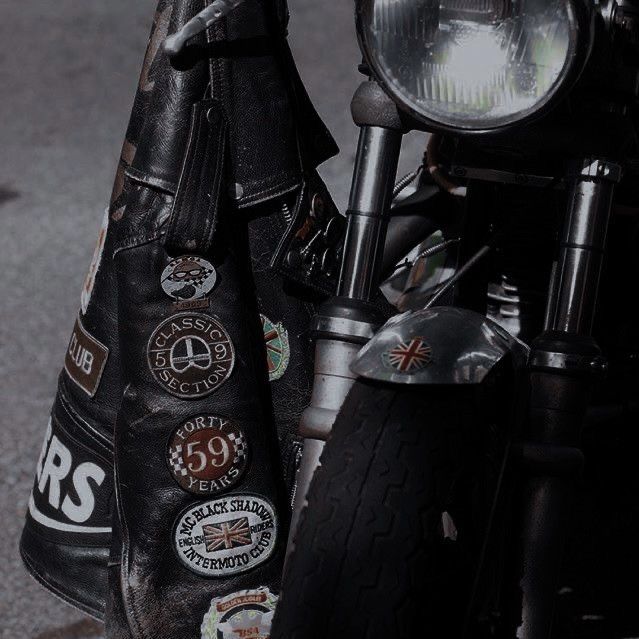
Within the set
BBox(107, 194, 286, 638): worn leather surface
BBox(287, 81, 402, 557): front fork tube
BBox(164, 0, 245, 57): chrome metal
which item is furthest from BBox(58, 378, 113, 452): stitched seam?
BBox(164, 0, 245, 57): chrome metal

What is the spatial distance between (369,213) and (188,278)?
0.35 m

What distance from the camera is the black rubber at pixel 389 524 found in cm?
130

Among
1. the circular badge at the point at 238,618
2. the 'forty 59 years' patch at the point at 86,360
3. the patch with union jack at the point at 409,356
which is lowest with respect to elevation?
the circular badge at the point at 238,618

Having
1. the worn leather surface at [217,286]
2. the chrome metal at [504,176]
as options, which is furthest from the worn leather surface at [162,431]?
the chrome metal at [504,176]

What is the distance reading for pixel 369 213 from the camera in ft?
5.04

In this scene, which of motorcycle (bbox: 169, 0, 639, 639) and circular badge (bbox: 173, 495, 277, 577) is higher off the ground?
motorcycle (bbox: 169, 0, 639, 639)

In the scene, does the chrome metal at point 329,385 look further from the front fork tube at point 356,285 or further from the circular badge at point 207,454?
the circular badge at point 207,454

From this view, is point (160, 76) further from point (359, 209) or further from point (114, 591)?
point (114, 591)

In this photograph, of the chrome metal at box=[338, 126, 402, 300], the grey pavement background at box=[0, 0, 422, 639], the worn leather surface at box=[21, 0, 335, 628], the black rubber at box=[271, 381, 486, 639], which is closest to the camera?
the black rubber at box=[271, 381, 486, 639]

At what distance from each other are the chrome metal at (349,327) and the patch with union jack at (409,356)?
4.4 inches

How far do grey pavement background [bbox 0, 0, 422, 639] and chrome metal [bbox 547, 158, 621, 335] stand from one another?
111 cm

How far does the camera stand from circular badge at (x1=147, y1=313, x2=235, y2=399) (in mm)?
1773

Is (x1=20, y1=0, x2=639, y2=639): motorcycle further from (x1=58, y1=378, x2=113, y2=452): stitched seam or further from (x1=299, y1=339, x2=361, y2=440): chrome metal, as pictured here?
(x1=58, y1=378, x2=113, y2=452): stitched seam

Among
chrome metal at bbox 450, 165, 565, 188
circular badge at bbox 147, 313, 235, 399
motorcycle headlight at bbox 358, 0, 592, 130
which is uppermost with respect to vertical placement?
motorcycle headlight at bbox 358, 0, 592, 130
